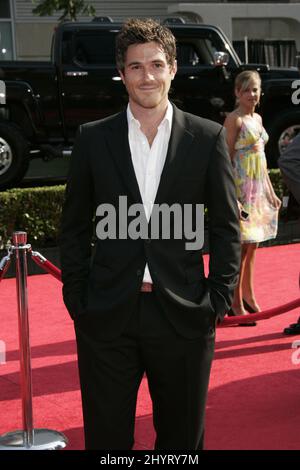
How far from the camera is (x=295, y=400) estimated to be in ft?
16.7

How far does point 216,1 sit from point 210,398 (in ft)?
65.9

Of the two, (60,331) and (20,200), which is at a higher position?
(20,200)

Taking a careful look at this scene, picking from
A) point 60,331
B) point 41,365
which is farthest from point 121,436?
point 60,331

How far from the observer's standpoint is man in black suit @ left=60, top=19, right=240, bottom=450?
10.7 ft

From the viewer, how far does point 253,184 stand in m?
6.90

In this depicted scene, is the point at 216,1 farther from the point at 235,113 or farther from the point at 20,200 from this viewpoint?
the point at 235,113

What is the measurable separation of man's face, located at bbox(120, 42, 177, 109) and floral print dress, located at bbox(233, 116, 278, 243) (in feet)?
11.6

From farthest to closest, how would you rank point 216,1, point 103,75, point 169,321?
point 216,1 → point 103,75 → point 169,321

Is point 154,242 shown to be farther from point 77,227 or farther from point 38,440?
point 38,440

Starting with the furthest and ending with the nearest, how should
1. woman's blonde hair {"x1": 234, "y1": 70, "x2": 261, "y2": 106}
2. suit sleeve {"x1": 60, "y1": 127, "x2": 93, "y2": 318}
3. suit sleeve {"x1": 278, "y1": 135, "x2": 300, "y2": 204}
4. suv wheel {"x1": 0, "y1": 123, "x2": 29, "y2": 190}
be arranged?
suv wheel {"x1": 0, "y1": 123, "x2": 29, "y2": 190}
woman's blonde hair {"x1": 234, "y1": 70, "x2": 261, "y2": 106}
suit sleeve {"x1": 278, "y1": 135, "x2": 300, "y2": 204}
suit sleeve {"x1": 60, "y1": 127, "x2": 93, "y2": 318}

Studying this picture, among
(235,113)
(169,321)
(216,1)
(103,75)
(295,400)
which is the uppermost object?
(216,1)

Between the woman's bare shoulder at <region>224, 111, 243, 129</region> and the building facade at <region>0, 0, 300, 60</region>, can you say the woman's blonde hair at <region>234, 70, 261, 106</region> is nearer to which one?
the woman's bare shoulder at <region>224, 111, 243, 129</region>

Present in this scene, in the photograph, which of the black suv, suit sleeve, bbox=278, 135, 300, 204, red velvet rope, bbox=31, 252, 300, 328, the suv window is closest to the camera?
red velvet rope, bbox=31, 252, 300, 328

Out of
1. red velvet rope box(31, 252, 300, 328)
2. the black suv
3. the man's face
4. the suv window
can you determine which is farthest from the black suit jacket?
the suv window
